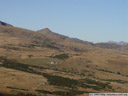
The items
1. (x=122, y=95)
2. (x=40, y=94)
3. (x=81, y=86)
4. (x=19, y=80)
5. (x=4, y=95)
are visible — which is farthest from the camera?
(x=81, y=86)

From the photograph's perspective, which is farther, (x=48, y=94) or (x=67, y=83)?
(x=67, y=83)

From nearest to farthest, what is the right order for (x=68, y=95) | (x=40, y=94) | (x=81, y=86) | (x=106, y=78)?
(x=40, y=94) → (x=68, y=95) → (x=81, y=86) → (x=106, y=78)

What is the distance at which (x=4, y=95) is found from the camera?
82438 millimetres

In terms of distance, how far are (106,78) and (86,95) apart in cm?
9429

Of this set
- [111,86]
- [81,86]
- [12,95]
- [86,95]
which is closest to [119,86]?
[111,86]

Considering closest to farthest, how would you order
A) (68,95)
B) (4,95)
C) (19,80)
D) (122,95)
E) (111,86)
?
1. (4,95)
2. (122,95)
3. (68,95)
4. (19,80)
5. (111,86)

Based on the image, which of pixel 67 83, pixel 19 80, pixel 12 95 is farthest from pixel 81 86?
pixel 12 95

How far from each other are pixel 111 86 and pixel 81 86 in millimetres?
25349

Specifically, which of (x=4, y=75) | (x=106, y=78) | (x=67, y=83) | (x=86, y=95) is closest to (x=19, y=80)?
(x=4, y=75)

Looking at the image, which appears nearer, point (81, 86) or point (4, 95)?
point (4, 95)

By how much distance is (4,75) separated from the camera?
139125 mm

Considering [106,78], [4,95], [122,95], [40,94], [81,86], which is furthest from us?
[106,78]

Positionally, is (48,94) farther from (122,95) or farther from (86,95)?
(122,95)

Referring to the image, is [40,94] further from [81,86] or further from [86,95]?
[81,86]
